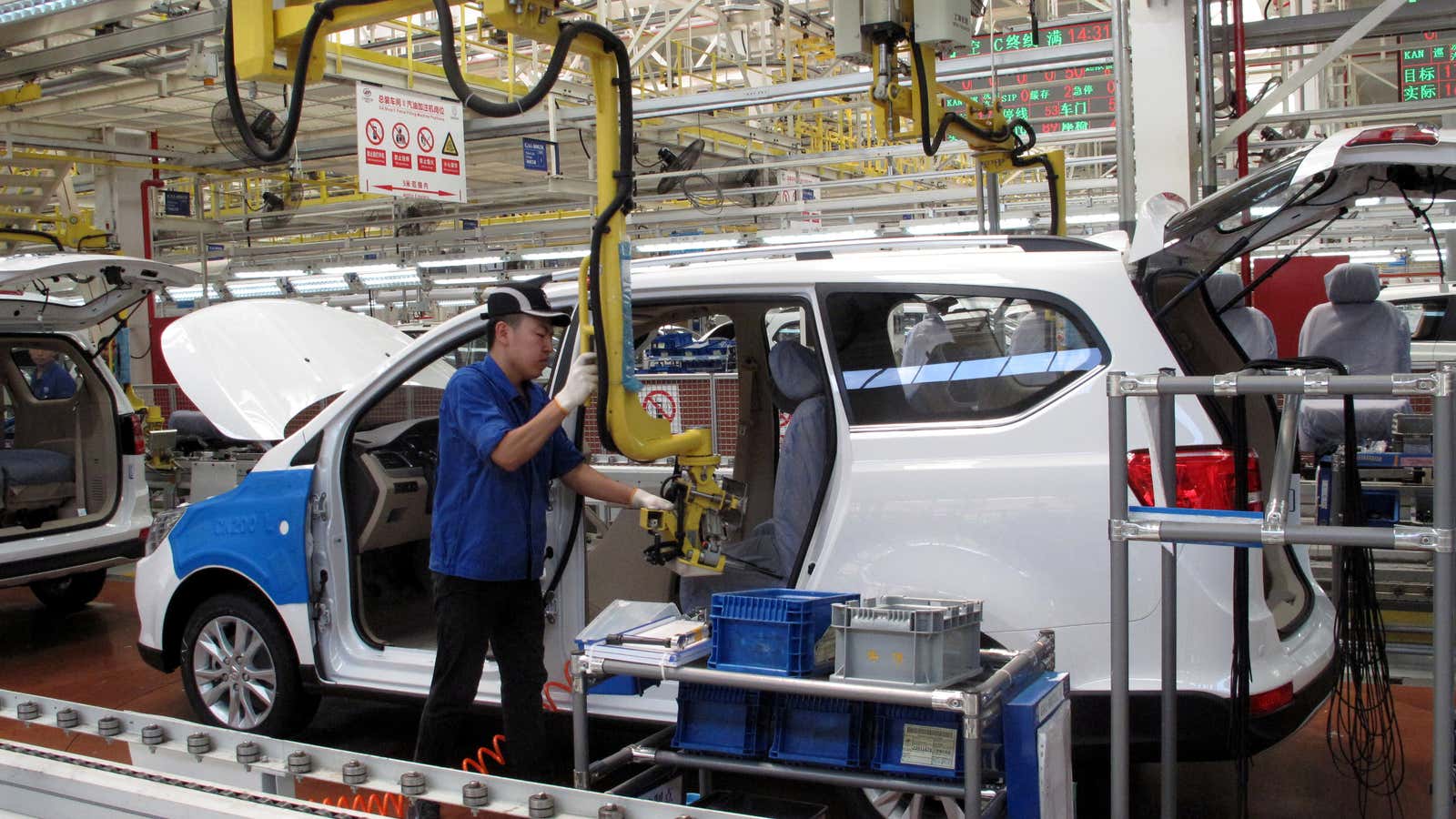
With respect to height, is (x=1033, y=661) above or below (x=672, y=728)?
above

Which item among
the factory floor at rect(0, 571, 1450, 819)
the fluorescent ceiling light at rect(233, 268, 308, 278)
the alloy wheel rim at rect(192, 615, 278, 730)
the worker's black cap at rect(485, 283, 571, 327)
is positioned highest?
the fluorescent ceiling light at rect(233, 268, 308, 278)

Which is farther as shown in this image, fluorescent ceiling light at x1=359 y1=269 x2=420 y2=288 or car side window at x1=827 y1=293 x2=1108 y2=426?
fluorescent ceiling light at x1=359 y1=269 x2=420 y2=288

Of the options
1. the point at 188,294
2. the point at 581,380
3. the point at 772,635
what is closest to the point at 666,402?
the point at 581,380

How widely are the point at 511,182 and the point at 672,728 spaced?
1784 cm

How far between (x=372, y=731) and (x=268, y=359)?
5.50ft

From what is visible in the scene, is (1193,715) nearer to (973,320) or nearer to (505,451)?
(973,320)

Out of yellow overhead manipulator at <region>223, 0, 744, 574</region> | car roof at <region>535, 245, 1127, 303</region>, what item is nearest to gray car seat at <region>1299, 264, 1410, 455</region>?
car roof at <region>535, 245, 1127, 303</region>

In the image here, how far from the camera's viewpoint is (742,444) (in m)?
5.15

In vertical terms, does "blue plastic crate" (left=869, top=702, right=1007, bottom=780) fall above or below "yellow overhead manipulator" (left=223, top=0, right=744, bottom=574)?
below

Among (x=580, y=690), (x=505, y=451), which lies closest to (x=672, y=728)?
(x=580, y=690)

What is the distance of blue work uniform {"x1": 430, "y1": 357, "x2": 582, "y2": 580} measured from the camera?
12.0 ft

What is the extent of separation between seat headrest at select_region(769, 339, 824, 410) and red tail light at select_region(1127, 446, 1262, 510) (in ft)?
3.50

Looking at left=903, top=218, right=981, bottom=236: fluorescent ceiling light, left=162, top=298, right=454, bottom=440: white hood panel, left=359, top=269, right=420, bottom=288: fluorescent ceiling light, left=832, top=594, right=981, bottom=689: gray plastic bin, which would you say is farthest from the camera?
left=359, top=269, right=420, bottom=288: fluorescent ceiling light

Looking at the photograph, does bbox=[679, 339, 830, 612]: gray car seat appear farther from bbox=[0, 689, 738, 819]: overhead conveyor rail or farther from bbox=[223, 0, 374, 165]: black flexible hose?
bbox=[223, 0, 374, 165]: black flexible hose
